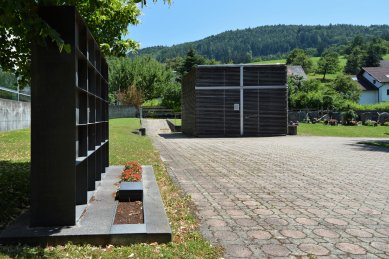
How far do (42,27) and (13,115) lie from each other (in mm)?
19711

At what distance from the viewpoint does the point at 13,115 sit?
22219 millimetres

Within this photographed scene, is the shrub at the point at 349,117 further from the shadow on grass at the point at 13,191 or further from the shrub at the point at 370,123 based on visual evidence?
the shadow on grass at the point at 13,191

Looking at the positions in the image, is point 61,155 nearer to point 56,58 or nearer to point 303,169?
point 56,58

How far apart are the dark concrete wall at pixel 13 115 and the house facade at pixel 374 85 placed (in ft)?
235

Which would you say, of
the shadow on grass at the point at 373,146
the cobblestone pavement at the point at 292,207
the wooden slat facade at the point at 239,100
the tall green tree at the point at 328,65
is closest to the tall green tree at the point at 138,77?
the wooden slat facade at the point at 239,100

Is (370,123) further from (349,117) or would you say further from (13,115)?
(13,115)

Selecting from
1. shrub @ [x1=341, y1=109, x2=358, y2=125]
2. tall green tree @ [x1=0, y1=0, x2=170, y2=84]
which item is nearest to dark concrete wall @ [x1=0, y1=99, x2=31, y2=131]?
tall green tree @ [x1=0, y1=0, x2=170, y2=84]

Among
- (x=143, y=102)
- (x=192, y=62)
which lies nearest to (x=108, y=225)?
(x=143, y=102)

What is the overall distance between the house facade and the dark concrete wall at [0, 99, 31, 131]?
7165 centimetres

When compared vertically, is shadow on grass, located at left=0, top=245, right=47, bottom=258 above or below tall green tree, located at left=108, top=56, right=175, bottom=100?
below

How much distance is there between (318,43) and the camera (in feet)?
632

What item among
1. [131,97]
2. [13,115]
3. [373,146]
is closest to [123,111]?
[131,97]

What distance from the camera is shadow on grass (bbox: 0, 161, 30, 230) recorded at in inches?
226

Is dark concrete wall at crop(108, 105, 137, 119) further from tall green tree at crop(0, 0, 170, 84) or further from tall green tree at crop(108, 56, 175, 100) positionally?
tall green tree at crop(0, 0, 170, 84)
